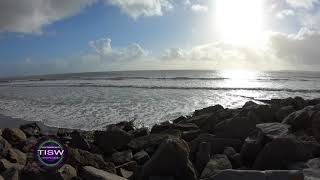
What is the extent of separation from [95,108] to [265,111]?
11602 millimetres

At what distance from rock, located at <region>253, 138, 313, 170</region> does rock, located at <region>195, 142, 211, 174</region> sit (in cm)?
105

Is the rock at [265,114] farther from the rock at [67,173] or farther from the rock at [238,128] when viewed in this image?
the rock at [67,173]

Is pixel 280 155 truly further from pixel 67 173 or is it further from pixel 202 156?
pixel 67 173

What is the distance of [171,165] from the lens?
21.9ft

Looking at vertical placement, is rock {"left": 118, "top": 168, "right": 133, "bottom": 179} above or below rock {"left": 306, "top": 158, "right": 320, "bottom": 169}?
below

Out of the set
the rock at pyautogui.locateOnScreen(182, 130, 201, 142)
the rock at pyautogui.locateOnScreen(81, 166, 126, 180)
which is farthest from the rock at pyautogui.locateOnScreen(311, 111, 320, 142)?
the rock at pyautogui.locateOnScreen(81, 166, 126, 180)

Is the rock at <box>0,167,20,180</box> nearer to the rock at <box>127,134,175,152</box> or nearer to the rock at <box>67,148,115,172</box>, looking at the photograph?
the rock at <box>67,148,115,172</box>

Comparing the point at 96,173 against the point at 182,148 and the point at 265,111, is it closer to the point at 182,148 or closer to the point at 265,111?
the point at 182,148

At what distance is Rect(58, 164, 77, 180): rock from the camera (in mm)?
6094

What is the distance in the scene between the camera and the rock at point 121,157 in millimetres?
8528

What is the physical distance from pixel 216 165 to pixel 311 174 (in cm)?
181

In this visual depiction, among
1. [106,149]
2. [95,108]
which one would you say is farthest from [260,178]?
[95,108]

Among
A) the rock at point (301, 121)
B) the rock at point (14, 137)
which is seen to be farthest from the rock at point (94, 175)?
the rock at point (301, 121)

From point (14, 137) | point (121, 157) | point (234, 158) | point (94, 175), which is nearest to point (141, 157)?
point (121, 157)
